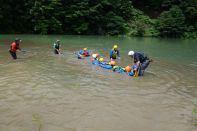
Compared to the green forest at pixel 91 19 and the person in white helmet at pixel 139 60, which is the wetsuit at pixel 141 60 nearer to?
the person in white helmet at pixel 139 60

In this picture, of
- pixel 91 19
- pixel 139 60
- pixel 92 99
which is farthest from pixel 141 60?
pixel 91 19

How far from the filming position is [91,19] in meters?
56.0

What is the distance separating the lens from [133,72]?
667 inches

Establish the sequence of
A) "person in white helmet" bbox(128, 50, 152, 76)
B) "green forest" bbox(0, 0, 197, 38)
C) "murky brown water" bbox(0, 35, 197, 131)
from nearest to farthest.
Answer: "murky brown water" bbox(0, 35, 197, 131) → "person in white helmet" bbox(128, 50, 152, 76) → "green forest" bbox(0, 0, 197, 38)

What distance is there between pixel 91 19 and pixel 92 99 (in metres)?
45.2

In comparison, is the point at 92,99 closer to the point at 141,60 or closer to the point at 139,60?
the point at 139,60

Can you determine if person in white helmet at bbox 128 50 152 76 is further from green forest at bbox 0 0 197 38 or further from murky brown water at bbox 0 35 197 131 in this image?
green forest at bbox 0 0 197 38

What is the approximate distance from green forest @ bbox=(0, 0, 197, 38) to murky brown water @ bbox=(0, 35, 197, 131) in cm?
3386

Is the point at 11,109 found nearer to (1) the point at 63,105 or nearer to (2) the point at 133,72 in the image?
(1) the point at 63,105

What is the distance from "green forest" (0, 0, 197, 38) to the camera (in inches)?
2048

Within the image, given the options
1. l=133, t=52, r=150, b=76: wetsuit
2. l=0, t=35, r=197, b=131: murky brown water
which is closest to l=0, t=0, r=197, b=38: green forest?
l=0, t=35, r=197, b=131: murky brown water

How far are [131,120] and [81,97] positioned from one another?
289 cm

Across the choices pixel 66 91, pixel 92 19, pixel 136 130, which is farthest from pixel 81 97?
pixel 92 19

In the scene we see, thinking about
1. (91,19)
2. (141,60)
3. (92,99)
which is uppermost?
(91,19)
